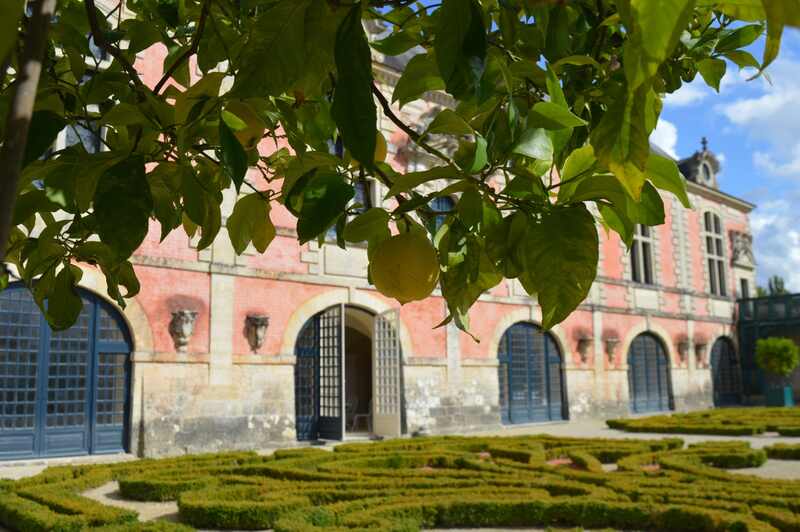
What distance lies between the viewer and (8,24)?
0.47 m

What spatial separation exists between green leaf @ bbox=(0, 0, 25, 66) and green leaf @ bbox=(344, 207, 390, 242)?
2.03 feet

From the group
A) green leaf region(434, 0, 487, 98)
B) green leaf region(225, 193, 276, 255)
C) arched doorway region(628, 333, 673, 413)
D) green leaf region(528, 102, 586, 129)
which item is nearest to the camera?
green leaf region(434, 0, 487, 98)

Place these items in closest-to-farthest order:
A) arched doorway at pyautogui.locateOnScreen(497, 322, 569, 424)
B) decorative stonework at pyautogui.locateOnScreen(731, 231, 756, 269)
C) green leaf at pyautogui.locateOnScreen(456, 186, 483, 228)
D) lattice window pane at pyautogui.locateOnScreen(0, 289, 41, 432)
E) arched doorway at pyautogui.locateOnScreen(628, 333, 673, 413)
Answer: green leaf at pyautogui.locateOnScreen(456, 186, 483, 228) < lattice window pane at pyautogui.locateOnScreen(0, 289, 41, 432) < arched doorway at pyautogui.locateOnScreen(497, 322, 569, 424) < arched doorway at pyautogui.locateOnScreen(628, 333, 673, 413) < decorative stonework at pyautogui.locateOnScreen(731, 231, 756, 269)

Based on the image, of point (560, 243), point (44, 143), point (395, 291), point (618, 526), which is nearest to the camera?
point (560, 243)

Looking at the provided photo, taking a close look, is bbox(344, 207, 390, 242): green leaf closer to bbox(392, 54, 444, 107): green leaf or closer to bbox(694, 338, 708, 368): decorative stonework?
bbox(392, 54, 444, 107): green leaf

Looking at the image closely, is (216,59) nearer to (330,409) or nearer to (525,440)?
(525,440)

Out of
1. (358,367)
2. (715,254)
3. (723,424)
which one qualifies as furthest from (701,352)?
(358,367)

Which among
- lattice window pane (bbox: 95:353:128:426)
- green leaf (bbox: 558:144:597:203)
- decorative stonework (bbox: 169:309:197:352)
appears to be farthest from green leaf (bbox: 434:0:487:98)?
lattice window pane (bbox: 95:353:128:426)

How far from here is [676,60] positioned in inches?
56.3

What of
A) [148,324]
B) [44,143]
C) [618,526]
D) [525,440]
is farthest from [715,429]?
[44,143]

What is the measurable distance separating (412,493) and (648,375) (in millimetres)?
14178

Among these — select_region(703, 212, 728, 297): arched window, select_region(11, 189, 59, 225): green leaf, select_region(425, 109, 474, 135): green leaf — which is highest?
select_region(703, 212, 728, 297): arched window

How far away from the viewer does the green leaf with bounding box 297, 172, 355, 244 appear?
934mm

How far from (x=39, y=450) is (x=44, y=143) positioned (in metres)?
9.40
